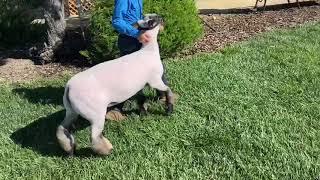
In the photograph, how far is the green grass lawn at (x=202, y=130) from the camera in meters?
4.65

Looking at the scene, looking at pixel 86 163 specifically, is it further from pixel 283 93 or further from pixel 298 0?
pixel 298 0

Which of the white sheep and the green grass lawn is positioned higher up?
the white sheep

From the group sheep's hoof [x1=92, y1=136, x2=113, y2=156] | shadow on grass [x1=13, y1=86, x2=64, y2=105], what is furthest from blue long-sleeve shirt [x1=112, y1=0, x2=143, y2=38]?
shadow on grass [x1=13, y1=86, x2=64, y2=105]

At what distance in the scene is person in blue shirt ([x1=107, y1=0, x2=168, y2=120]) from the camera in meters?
A: 5.21

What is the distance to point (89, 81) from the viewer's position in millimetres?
4703

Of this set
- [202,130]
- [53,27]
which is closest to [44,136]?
[202,130]

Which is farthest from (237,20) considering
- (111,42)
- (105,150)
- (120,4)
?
(105,150)

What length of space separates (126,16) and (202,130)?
1.33 metres

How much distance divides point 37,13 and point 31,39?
1401 mm

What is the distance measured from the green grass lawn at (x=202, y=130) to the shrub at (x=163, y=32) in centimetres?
67

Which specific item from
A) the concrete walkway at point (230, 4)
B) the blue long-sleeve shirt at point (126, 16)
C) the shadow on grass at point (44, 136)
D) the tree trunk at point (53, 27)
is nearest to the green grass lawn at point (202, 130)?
the shadow on grass at point (44, 136)

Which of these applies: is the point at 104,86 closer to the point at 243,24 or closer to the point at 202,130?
the point at 202,130

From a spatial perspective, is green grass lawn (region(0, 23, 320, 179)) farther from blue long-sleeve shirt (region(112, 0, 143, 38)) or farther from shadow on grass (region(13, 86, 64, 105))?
blue long-sleeve shirt (region(112, 0, 143, 38))

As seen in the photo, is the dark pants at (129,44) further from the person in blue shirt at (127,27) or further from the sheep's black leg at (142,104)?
the sheep's black leg at (142,104)
